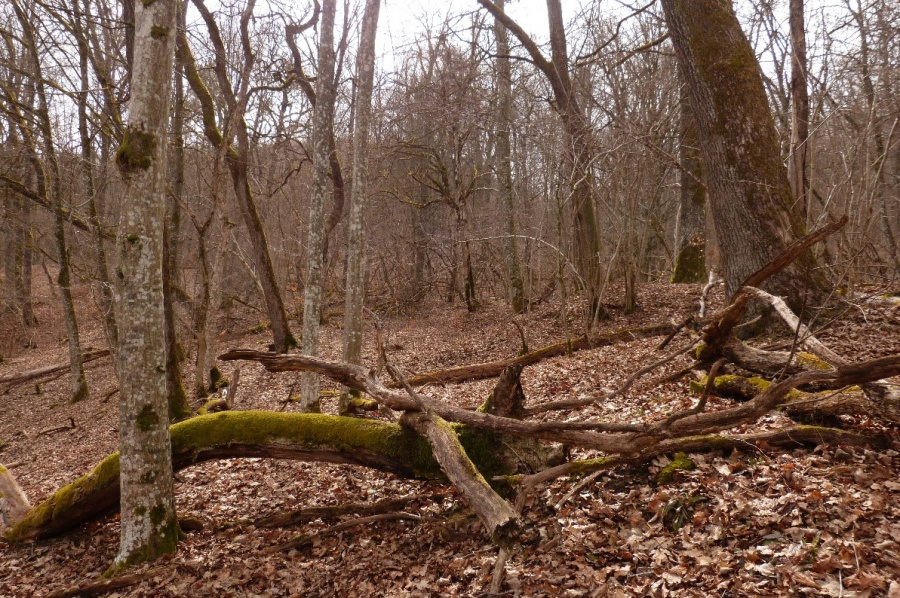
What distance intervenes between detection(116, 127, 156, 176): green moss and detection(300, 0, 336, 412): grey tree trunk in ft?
11.2

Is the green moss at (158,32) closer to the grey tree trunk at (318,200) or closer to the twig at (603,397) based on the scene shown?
the grey tree trunk at (318,200)

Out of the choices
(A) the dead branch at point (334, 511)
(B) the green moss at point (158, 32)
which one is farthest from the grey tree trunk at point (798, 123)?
(B) the green moss at point (158, 32)

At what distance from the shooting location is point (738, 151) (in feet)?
19.9

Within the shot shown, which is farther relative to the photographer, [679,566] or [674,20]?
[674,20]

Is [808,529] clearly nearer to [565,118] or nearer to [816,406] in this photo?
[816,406]

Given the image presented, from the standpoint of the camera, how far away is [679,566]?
3184 mm

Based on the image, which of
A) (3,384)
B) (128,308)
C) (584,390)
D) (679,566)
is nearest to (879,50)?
(584,390)

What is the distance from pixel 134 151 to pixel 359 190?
11.9ft

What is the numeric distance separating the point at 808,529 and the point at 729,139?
181 inches

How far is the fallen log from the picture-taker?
958cm

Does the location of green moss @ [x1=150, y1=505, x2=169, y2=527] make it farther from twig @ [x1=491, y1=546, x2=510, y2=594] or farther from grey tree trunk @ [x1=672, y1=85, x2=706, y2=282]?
grey tree trunk @ [x1=672, y1=85, x2=706, y2=282]

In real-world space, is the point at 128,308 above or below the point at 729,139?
below

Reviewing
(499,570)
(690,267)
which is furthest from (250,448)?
(690,267)

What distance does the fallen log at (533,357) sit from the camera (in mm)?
9578
